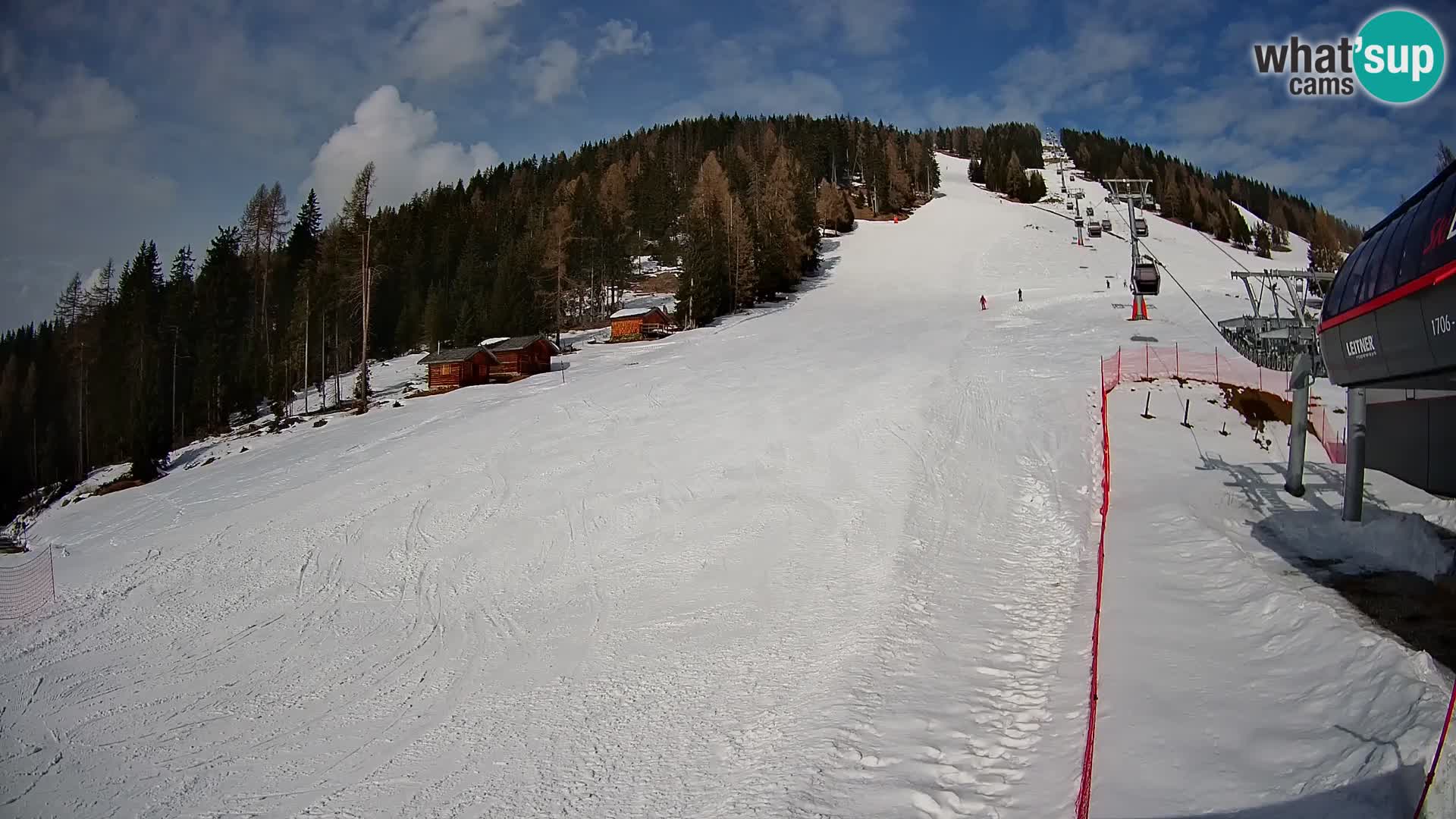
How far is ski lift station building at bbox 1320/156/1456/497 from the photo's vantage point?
23.8 feet

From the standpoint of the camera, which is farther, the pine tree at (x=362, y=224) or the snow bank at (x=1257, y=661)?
the pine tree at (x=362, y=224)

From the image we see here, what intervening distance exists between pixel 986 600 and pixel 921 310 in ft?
122

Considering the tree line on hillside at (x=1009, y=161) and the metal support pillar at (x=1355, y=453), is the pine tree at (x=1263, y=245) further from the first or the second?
the metal support pillar at (x=1355, y=453)

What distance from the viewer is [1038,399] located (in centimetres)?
2414

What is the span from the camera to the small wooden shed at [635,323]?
55312 mm

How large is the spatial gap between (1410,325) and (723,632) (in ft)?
35.9

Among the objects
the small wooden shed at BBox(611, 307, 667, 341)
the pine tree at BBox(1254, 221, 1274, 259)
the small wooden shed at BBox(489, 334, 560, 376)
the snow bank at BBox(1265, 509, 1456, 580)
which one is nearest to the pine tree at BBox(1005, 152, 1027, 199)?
the pine tree at BBox(1254, 221, 1274, 259)

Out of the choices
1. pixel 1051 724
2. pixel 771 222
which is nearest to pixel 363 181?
pixel 771 222

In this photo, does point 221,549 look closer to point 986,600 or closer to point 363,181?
point 986,600

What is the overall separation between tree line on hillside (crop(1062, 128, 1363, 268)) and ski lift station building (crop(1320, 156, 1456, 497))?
61173 millimetres

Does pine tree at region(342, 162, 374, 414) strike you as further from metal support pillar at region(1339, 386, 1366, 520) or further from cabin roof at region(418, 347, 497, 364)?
metal support pillar at region(1339, 386, 1366, 520)

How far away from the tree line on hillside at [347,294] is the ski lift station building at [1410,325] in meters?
42.7

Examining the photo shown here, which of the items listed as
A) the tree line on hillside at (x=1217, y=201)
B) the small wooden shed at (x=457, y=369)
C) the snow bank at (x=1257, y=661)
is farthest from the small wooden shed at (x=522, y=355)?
the tree line on hillside at (x=1217, y=201)

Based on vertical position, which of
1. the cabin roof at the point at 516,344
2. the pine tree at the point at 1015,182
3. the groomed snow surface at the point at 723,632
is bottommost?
the groomed snow surface at the point at 723,632
